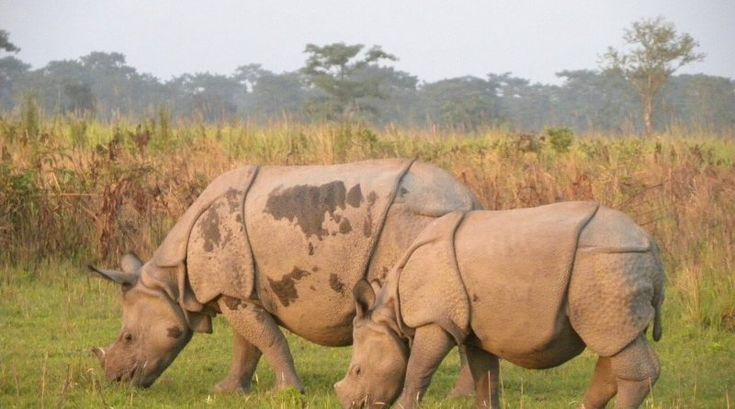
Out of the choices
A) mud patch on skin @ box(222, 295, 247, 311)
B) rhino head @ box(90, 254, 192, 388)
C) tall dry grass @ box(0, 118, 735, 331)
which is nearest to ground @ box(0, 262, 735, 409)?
rhino head @ box(90, 254, 192, 388)

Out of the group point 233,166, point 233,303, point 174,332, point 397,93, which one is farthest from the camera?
point 397,93

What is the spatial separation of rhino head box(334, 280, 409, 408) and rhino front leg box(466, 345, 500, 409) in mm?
420

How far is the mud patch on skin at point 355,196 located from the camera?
24.6 ft

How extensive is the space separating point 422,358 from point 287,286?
4.48 ft

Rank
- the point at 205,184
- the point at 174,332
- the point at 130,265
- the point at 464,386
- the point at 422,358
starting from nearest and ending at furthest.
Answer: the point at 422,358, the point at 464,386, the point at 174,332, the point at 130,265, the point at 205,184

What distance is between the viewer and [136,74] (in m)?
79.5

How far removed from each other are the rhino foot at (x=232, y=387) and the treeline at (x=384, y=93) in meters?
35.7

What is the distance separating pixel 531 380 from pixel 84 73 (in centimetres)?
7231

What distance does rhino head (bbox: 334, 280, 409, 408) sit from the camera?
680 centimetres

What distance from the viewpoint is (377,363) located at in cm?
683

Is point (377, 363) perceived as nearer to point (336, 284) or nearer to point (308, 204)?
point (336, 284)

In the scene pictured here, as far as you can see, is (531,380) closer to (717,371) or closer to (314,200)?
(717,371)

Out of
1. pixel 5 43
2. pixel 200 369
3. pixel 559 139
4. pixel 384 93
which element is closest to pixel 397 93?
pixel 384 93

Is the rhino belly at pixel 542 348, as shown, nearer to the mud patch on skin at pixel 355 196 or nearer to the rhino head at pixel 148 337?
the mud patch on skin at pixel 355 196
